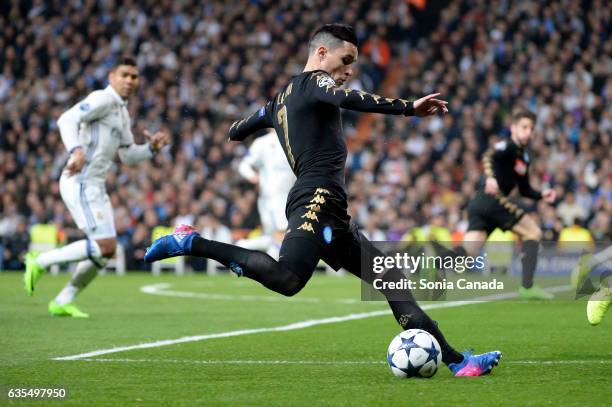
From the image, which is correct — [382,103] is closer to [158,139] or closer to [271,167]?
[158,139]

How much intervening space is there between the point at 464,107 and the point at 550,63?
2.74 metres

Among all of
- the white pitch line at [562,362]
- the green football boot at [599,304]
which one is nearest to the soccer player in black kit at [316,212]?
the white pitch line at [562,362]

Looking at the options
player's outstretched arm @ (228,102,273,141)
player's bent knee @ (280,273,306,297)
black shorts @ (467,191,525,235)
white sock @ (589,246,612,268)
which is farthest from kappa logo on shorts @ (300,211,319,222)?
black shorts @ (467,191,525,235)

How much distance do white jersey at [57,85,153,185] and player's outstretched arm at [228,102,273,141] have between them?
4.04m

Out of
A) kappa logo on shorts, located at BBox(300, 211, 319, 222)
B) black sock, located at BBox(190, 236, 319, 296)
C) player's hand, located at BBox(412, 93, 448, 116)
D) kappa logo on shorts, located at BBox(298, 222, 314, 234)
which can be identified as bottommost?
black sock, located at BBox(190, 236, 319, 296)

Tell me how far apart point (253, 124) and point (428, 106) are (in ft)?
5.05

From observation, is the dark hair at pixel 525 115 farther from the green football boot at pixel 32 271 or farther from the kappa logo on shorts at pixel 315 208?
the kappa logo on shorts at pixel 315 208

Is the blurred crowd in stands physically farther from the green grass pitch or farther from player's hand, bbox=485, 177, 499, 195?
the green grass pitch

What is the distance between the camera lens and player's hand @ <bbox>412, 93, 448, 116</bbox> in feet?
20.3

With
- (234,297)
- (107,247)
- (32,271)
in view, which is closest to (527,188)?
(234,297)

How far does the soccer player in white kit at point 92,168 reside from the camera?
11094mm

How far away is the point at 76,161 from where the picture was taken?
1080 centimetres

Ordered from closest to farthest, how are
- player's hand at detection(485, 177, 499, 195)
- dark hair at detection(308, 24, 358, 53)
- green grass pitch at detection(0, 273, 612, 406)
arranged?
green grass pitch at detection(0, 273, 612, 406)
dark hair at detection(308, 24, 358, 53)
player's hand at detection(485, 177, 499, 195)

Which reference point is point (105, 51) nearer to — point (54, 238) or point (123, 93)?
point (54, 238)
